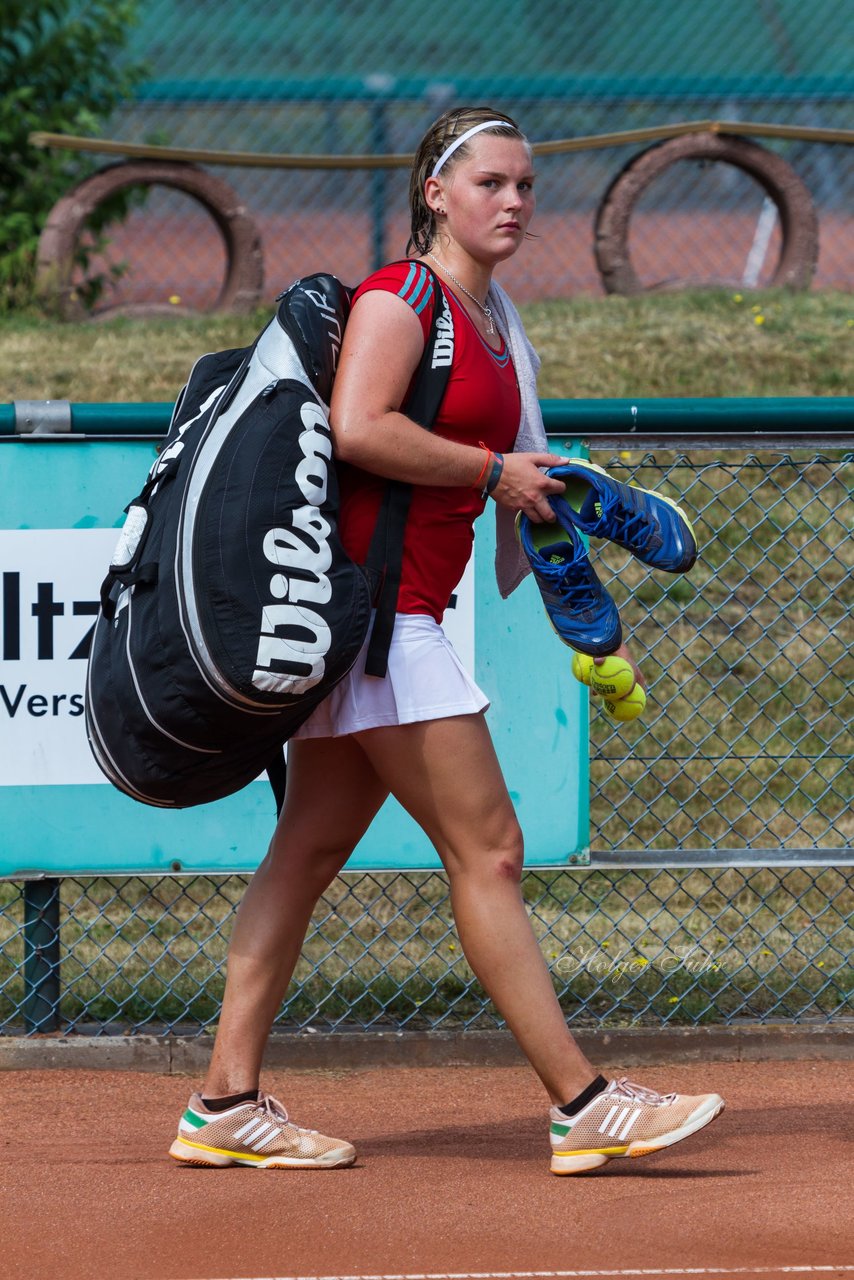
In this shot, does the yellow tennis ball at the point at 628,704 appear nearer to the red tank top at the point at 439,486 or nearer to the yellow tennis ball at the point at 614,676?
the yellow tennis ball at the point at 614,676

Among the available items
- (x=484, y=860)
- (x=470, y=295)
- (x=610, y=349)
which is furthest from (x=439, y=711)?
(x=610, y=349)

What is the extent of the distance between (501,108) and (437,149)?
9.52 m

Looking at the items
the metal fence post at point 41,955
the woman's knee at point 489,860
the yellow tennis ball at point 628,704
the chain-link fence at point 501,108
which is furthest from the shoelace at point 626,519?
the chain-link fence at point 501,108

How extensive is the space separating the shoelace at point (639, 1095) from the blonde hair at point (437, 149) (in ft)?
5.33

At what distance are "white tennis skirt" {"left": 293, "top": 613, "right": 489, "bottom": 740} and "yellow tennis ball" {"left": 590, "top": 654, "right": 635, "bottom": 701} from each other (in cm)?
31

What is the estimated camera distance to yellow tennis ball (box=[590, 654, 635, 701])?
128 inches

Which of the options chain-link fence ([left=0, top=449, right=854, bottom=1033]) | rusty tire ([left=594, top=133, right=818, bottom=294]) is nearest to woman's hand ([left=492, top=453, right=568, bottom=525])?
chain-link fence ([left=0, top=449, right=854, bottom=1033])

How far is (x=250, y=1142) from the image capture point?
10.6 ft

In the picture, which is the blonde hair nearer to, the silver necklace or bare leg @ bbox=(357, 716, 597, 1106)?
the silver necklace

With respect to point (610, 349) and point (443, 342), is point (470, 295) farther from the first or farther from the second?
point (610, 349)

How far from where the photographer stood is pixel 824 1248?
2898mm

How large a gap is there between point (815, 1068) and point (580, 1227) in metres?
1.32

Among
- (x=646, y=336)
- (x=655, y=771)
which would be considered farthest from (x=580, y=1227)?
(x=646, y=336)

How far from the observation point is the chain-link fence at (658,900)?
4246 millimetres
